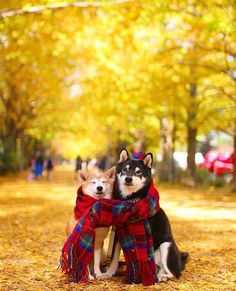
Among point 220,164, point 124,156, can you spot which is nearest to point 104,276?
point 124,156

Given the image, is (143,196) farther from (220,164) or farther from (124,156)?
(220,164)

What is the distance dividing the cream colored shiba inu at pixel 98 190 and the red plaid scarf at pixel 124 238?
0.16 m

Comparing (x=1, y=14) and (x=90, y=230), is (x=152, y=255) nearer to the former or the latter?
(x=90, y=230)

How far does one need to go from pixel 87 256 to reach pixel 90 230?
1.00 feet

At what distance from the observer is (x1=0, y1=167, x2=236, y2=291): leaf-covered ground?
5465 millimetres

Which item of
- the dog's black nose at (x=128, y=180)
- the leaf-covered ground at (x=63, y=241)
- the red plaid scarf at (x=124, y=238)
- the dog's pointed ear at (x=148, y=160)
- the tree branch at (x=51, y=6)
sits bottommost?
the leaf-covered ground at (x=63, y=241)

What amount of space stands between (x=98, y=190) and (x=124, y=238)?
0.64 meters

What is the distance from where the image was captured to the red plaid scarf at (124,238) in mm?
5254

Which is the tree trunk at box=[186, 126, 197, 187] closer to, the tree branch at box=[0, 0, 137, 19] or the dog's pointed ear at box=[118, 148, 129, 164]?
the tree branch at box=[0, 0, 137, 19]

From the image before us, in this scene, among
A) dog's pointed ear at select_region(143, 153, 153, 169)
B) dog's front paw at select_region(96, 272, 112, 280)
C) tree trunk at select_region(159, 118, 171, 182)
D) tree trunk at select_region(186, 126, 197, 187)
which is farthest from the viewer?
tree trunk at select_region(159, 118, 171, 182)

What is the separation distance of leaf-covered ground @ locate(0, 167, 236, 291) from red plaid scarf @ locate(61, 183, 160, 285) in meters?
0.17

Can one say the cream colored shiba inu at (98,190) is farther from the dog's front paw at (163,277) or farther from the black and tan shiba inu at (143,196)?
the dog's front paw at (163,277)

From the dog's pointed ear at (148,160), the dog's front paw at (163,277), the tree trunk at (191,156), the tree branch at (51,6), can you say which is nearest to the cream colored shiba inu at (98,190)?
the dog's pointed ear at (148,160)

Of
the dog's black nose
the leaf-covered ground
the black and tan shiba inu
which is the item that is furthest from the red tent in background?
the dog's black nose
